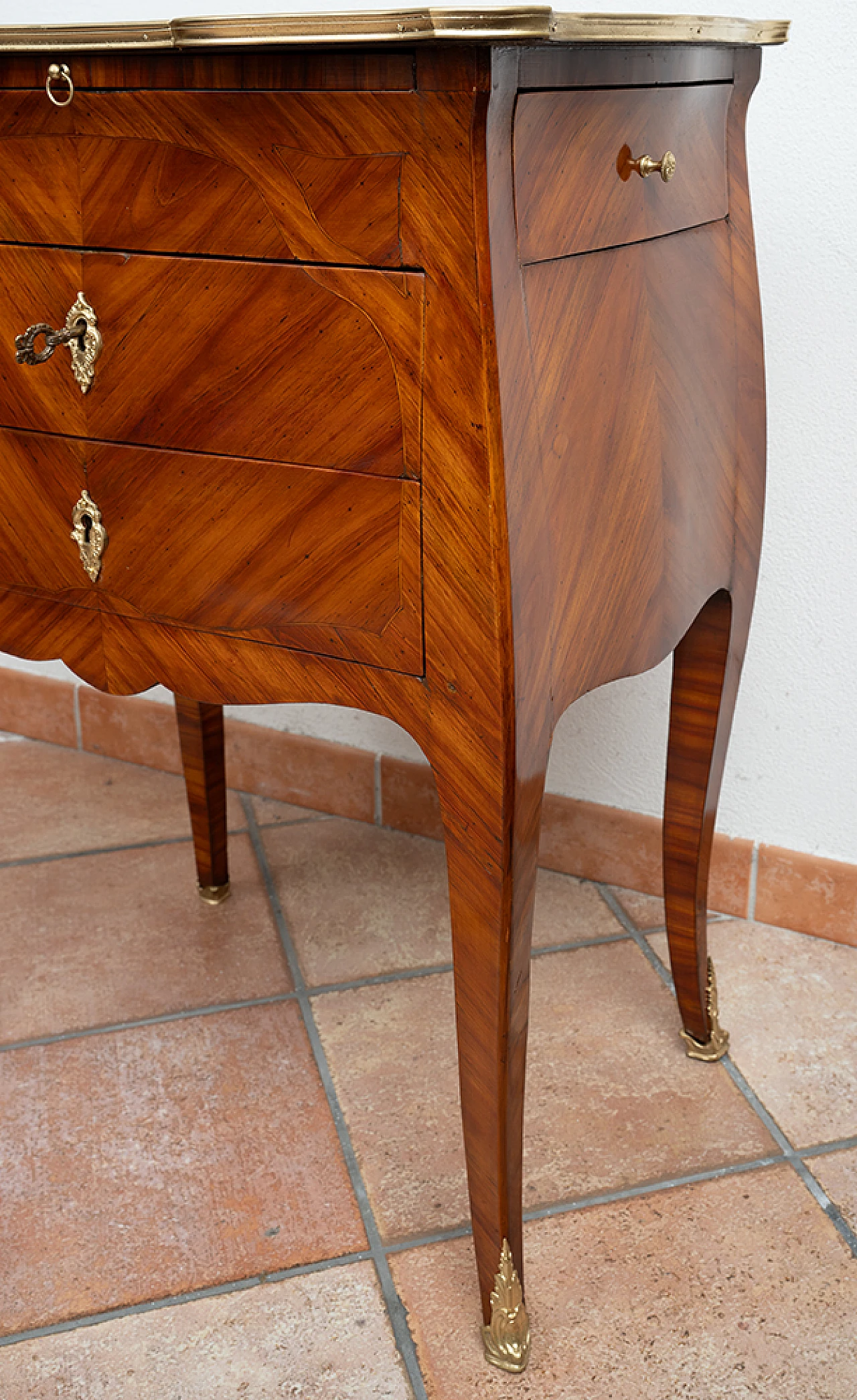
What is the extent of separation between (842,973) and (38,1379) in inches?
35.8

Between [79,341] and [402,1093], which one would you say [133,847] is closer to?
[402,1093]

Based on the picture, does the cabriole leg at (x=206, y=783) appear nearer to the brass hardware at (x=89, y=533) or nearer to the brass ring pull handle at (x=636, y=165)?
the brass hardware at (x=89, y=533)

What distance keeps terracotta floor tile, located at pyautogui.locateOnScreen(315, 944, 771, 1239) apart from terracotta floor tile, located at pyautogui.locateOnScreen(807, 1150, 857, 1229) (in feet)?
0.16

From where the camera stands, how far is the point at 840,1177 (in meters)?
1.16

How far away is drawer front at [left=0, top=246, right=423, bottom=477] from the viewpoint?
0.79 meters

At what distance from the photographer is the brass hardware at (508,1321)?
98 cm

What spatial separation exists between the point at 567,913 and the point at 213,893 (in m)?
0.43

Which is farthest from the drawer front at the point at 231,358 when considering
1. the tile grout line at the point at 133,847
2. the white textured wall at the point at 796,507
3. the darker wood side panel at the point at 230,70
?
the tile grout line at the point at 133,847

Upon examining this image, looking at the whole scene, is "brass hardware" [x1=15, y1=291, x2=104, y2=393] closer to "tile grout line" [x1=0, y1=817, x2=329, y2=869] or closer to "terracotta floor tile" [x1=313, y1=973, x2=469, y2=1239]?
"terracotta floor tile" [x1=313, y1=973, x2=469, y2=1239]

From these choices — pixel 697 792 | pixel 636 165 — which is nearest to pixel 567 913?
pixel 697 792

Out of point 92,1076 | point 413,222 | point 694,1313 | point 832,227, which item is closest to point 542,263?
point 413,222

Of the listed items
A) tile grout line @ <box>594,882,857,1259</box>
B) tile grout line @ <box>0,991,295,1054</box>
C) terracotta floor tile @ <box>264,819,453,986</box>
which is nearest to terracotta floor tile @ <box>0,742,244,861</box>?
terracotta floor tile @ <box>264,819,453,986</box>

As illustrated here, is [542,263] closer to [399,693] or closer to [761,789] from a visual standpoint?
[399,693]

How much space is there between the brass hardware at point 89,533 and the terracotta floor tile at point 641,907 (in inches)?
33.3
